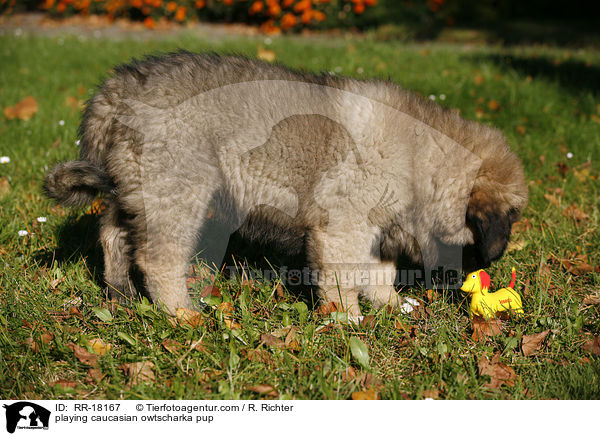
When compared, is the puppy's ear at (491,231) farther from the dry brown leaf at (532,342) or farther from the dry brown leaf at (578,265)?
the dry brown leaf at (578,265)

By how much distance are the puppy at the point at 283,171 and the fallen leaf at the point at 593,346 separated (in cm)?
57

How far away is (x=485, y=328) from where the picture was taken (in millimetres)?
2395

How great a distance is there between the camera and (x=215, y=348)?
2.21 m

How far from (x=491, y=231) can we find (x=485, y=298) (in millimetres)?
393

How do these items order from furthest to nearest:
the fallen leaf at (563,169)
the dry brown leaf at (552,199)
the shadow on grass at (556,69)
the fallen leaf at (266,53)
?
the fallen leaf at (266,53), the shadow on grass at (556,69), the fallen leaf at (563,169), the dry brown leaf at (552,199)

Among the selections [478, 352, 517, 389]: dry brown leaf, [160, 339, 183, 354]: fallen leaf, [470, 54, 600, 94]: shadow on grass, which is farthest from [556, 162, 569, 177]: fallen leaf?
[160, 339, 183, 354]: fallen leaf

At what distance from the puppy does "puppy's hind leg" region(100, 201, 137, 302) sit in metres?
0.02

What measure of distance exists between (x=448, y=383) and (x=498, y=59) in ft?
19.5

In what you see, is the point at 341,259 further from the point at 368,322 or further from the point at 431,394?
the point at 431,394

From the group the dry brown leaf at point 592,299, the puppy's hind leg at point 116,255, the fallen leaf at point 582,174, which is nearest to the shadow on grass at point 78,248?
the puppy's hind leg at point 116,255

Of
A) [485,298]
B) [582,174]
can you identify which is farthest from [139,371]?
[582,174]

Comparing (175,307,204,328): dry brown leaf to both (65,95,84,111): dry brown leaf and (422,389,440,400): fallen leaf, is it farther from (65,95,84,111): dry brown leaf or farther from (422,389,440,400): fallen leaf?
(65,95,84,111): dry brown leaf

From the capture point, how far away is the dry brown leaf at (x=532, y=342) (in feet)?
7.49
